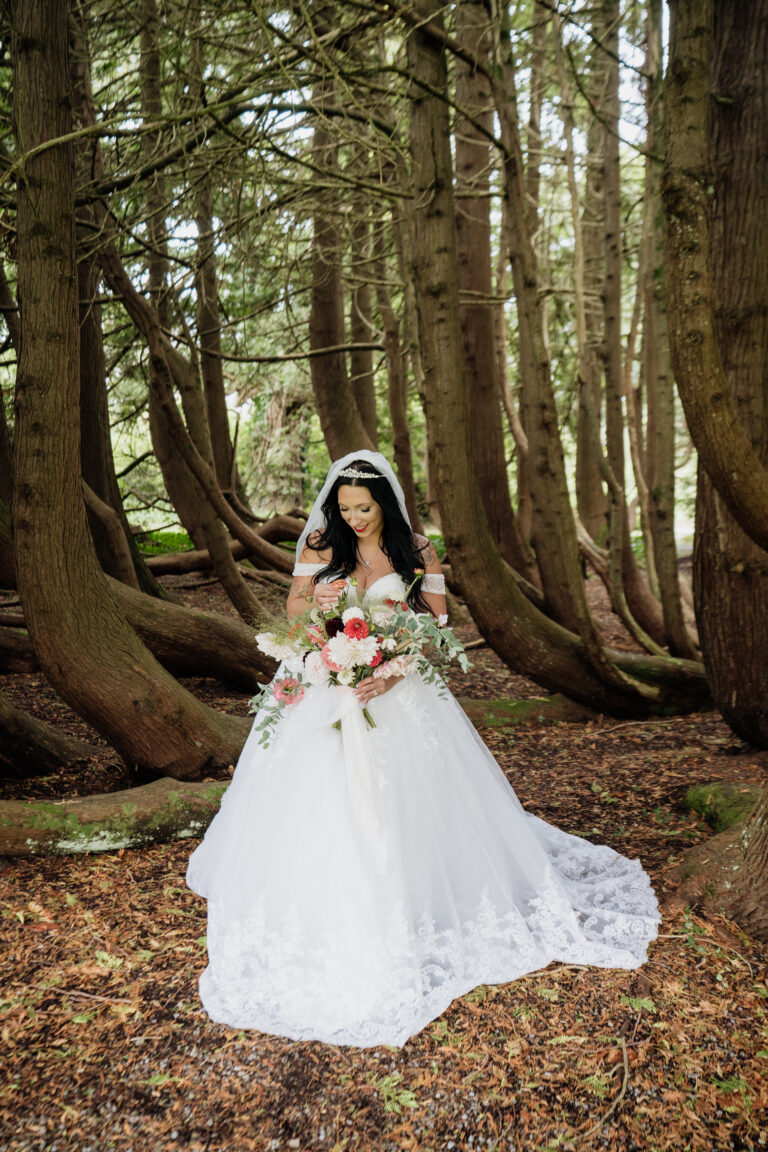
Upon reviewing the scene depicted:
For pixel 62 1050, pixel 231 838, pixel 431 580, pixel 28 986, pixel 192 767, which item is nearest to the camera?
pixel 62 1050

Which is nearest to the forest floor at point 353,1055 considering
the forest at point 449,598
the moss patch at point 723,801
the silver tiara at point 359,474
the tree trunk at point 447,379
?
the forest at point 449,598

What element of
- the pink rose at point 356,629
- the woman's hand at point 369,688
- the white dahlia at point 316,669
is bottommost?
the woman's hand at point 369,688

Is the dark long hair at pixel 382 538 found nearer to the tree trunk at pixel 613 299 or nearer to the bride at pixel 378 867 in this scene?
the bride at pixel 378 867

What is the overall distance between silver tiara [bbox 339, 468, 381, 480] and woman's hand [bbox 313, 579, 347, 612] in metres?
0.48

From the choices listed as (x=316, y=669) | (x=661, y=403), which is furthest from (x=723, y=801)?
(x=661, y=403)

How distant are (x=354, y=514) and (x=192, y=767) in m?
2.01

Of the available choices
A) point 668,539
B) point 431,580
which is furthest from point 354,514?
point 668,539

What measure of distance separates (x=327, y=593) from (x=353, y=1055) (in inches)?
69.0

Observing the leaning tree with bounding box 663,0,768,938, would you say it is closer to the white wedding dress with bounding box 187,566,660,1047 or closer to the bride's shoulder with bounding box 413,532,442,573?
the white wedding dress with bounding box 187,566,660,1047

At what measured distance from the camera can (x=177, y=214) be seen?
23.6 ft

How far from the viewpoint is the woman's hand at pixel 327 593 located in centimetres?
359

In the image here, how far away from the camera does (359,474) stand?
3750mm

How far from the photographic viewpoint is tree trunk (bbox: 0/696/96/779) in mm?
4930

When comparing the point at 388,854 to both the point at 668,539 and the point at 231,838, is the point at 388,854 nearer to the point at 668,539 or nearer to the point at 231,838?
the point at 231,838
